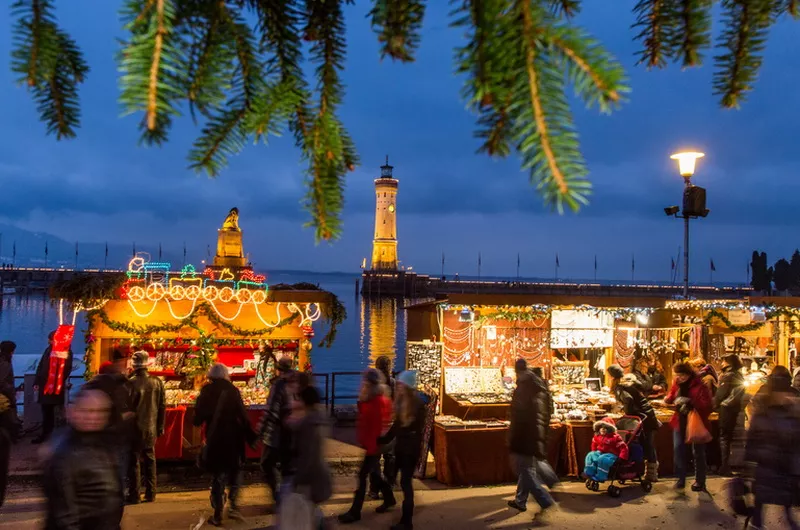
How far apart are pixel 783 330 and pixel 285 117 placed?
13767 millimetres

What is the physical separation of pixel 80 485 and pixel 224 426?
242 cm

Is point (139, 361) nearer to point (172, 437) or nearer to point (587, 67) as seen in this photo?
point (172, 437)

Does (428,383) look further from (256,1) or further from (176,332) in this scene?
(256,1)

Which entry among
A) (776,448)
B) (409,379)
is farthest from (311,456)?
(776,448)

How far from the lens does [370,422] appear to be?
6180 millimetres

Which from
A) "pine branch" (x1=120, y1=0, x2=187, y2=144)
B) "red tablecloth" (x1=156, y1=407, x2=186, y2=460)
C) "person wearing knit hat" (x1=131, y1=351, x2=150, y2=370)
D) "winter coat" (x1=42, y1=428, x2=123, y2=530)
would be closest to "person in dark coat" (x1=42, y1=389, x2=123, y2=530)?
"winter coat" (x1=42, y1=428, x2=123, y2=530)

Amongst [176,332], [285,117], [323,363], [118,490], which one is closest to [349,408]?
[176,332]

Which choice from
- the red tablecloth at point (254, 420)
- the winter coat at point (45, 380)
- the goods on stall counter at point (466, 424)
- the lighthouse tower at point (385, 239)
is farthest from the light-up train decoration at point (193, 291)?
the lighthouse tower at point (385, 239)

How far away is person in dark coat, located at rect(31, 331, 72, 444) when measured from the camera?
9250mm

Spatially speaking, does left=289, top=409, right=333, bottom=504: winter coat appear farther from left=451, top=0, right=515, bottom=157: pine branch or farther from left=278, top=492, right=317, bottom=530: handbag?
left=451, top=0, right=515, bottom=157: pine branch

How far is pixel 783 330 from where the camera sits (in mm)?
12328

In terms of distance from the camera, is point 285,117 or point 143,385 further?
point 143,385

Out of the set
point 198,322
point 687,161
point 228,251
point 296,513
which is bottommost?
point 296,513

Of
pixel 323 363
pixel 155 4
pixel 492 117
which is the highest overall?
pixel 155 4
